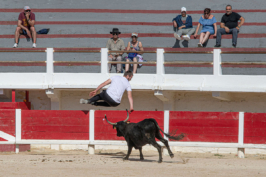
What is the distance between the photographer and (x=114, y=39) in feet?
39.6

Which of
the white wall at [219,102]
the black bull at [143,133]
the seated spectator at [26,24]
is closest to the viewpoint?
the black bull at [143,133]

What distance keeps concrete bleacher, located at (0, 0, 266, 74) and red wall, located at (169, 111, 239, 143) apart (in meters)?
1.51

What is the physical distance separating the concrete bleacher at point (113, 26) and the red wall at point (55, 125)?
2.07 metres

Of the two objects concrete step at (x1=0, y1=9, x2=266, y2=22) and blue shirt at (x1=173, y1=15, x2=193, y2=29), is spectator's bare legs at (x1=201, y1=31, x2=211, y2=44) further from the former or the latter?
concrete step at (x1=0, y1=9, x2=266, y2=22)

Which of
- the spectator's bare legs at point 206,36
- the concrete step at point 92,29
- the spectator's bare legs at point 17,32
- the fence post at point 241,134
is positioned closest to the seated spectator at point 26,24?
the spectator's bare legs at point 17,32

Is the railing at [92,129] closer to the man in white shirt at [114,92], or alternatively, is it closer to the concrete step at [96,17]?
the man in white shirt at [114,92]

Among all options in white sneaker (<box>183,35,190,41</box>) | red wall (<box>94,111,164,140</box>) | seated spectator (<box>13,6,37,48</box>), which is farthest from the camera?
seated spectator (<box>13,6,37,48</box>)

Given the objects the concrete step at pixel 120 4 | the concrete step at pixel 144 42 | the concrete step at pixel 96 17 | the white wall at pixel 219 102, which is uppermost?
the concrete step at pixel 120 4

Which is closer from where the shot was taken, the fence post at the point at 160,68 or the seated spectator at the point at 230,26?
the fence post at the point at 160,68

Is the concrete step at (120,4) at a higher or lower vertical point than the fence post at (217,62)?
higher

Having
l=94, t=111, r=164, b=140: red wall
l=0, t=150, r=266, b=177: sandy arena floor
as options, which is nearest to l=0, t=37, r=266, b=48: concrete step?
l=94, t=111, r=164, b=140: red wall

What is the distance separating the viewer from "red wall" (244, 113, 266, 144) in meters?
10.7

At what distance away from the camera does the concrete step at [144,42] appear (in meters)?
12.4

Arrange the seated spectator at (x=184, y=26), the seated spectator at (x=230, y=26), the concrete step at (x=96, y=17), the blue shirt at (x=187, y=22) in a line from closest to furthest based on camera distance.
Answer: the seated spectator at (x=230, y=26), the seated spectator at (x=184, y=26), the blue shirt at (x=187, y=22), the concrete step at (x=96, y=17)
